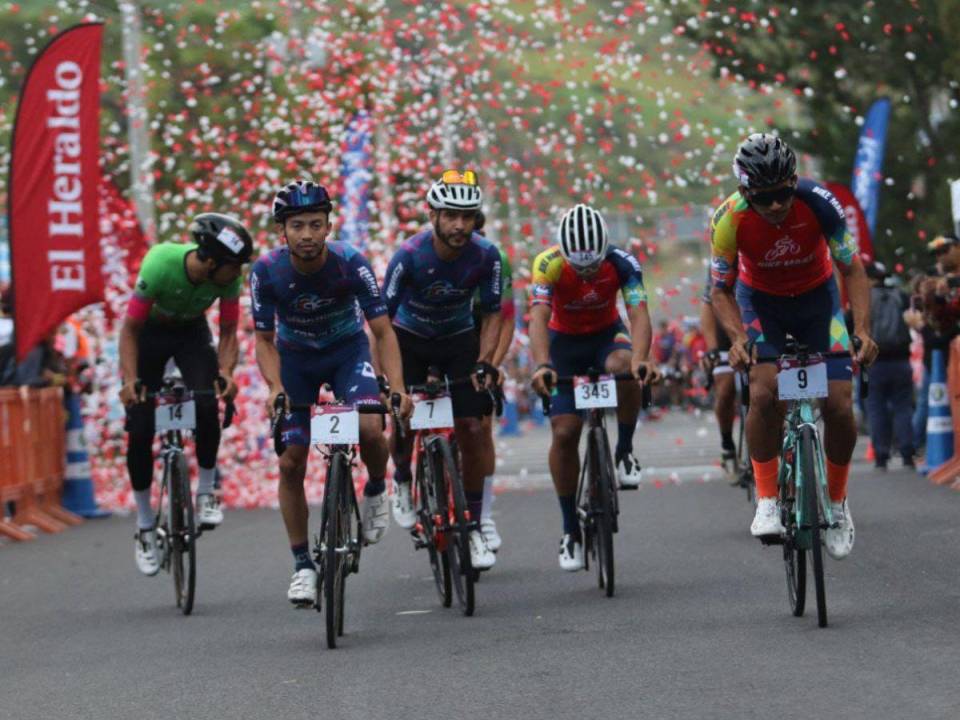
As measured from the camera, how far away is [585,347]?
38.3ft

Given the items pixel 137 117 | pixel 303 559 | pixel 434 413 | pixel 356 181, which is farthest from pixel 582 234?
pixel 137 117

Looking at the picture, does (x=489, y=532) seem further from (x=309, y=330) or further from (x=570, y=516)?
(x=309, y=330)

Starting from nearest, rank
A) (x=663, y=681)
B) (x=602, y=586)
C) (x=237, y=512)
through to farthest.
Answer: (x=663, y=681), (x=602, y=586), (x=237, y=512)

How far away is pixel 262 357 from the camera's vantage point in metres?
9.87

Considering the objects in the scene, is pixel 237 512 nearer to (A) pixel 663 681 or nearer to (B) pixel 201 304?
(B) pixel 201 304

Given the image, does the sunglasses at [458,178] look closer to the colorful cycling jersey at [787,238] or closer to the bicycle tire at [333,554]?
the colorful cycling jersey at [787,238]

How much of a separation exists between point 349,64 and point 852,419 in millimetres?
14503

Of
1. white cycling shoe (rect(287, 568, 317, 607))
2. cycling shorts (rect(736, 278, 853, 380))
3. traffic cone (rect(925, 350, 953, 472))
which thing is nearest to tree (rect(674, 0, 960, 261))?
traffic cone (rect(925, 350, 953, 472))

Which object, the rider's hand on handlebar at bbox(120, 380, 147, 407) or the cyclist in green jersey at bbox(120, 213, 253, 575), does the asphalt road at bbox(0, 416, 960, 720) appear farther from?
the rider's hand on handlebar at bbox(120, 380, 147, 407)

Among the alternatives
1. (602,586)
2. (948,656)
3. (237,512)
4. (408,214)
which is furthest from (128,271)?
(948,656)

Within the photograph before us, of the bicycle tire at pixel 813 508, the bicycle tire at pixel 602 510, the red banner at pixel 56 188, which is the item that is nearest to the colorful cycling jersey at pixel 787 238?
the bicycle tire at pixel 813 508

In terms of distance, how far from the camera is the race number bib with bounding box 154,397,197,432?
11547 millimetres

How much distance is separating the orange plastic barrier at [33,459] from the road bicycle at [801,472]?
31.1 ft

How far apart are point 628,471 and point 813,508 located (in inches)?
132
